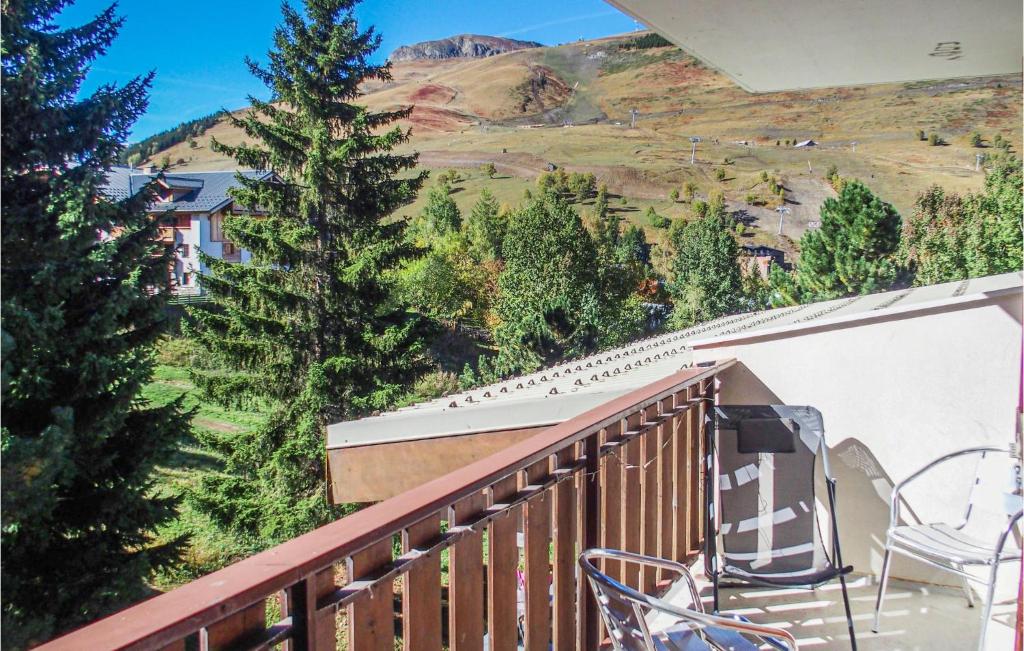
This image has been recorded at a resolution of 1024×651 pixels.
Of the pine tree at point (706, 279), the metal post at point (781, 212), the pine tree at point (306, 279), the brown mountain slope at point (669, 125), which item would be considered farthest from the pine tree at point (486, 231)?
the pine tree at point (306, 279)

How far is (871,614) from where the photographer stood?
232 cm

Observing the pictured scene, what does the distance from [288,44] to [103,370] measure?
10.1 metres

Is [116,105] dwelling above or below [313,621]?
above

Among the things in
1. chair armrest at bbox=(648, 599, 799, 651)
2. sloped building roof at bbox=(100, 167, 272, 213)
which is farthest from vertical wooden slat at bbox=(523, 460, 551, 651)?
sloped building roof at bbox=(100, 167, 272, 213)

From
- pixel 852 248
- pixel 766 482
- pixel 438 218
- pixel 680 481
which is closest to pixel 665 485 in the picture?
pixel 680 481

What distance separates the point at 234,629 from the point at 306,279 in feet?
46.9

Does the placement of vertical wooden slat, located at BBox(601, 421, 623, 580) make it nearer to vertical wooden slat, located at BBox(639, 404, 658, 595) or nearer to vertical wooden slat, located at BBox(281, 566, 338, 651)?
vertical wooden slat, located at BBox(639, 404, 658, 595)

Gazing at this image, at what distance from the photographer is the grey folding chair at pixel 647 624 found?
1087 mm

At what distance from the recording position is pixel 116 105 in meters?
8.34

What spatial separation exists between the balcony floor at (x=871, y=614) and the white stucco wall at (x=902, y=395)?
0.11 meters

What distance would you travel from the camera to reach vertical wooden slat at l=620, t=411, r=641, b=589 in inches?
72.7

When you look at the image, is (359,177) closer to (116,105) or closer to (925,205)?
(116,105)

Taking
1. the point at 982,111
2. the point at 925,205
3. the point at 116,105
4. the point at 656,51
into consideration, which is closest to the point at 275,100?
the point at 116,105

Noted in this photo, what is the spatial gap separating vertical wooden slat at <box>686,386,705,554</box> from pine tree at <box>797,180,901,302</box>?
830 inches
